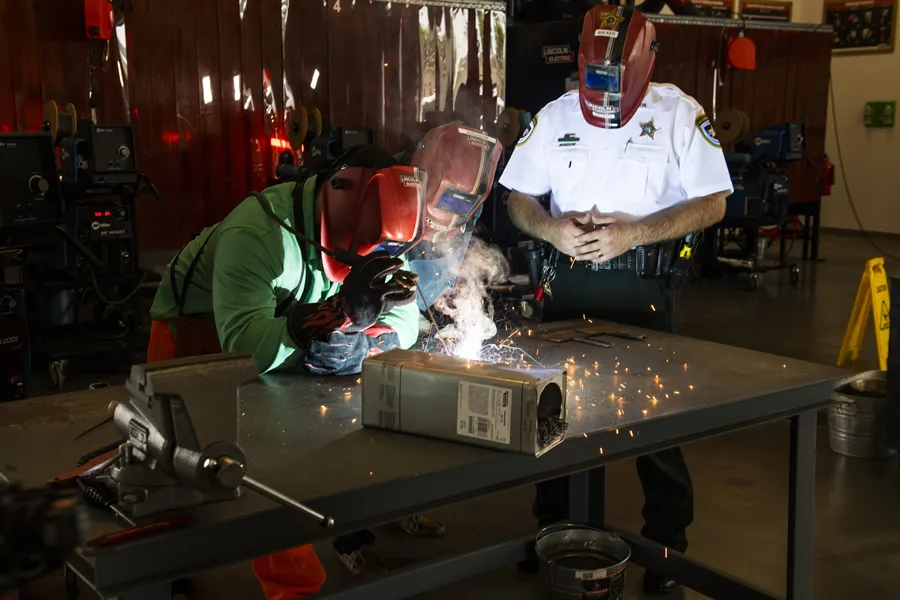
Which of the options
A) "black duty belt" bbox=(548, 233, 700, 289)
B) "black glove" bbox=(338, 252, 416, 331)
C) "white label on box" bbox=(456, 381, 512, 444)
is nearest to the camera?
"white label on box" bbox=(456, 381, 512, 444)

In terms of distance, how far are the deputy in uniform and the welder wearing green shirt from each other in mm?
959

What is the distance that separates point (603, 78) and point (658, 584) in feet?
5.13

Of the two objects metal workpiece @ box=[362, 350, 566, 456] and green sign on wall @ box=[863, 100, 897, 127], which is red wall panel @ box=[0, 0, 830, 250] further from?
green sign on wall @ box=[863, 100, 897, 127]

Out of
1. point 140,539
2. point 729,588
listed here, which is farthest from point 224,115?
point 140,539

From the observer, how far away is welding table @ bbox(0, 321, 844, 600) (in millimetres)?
1339

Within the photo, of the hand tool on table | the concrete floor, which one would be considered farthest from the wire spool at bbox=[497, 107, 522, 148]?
the hand tool on table

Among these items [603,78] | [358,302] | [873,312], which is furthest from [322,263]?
[873,312]

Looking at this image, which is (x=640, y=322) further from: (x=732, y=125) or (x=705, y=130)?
(x=732, y=125)

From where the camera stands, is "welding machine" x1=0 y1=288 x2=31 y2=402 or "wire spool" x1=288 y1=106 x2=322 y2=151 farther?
"wire spool" x1=288 y1=106 x2=322 y2=151

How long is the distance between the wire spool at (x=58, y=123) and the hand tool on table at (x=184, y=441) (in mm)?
4495

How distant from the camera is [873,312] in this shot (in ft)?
16.4

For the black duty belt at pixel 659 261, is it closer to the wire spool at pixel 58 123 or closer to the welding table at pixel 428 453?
the welding table at pixel 428 453

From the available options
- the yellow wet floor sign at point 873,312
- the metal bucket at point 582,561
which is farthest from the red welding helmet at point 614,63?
the yellow wet floor sign at point 873,312

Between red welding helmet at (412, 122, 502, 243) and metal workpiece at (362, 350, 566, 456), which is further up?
red welding helmet at (412, 122, 502, 243)
